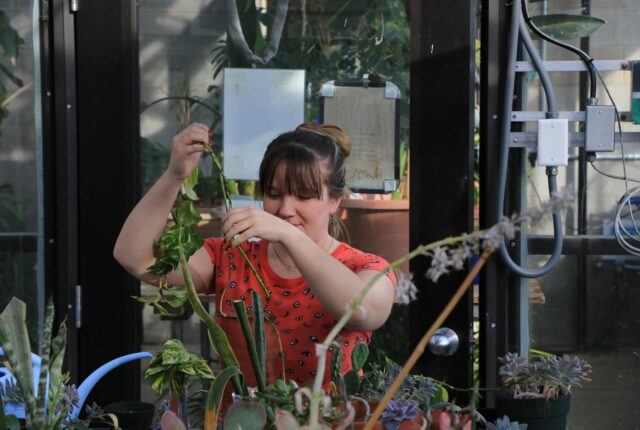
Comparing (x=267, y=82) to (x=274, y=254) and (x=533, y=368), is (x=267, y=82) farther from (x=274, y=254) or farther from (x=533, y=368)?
(x=533, y=368)

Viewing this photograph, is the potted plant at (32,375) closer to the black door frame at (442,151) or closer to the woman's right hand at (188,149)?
the woman's right hand at (188,149)

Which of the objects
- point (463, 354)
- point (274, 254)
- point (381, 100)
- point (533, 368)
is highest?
point (381, 100)

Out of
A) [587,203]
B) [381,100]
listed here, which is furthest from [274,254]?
[587,203]

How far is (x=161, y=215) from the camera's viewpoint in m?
1.68

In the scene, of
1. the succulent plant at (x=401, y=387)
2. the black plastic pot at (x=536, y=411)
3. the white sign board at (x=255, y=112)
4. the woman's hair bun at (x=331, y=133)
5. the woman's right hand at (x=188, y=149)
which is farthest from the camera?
the white sign board at (x=255, y=112)

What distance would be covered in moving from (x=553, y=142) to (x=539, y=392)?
869mm

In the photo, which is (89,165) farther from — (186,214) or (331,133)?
(186,214)

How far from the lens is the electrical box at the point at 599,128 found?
7.16 ft

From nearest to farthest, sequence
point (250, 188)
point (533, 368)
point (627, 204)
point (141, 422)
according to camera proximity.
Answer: point (141, 422) < point (533, 368) < point (627, 204) < point (250, 188)

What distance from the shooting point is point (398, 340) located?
2.38 metres

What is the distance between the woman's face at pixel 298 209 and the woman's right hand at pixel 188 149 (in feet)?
0.69

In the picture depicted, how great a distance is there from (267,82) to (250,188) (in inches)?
11.4

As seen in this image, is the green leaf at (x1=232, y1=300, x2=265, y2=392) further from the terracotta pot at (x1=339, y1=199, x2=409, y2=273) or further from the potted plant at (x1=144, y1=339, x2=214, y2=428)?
the terracotta pot at (x1=339, y1=199, x2=409, y2=273)

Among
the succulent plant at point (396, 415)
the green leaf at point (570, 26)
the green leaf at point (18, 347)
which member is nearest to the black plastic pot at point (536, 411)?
the succulent plant at point (396, 415)
